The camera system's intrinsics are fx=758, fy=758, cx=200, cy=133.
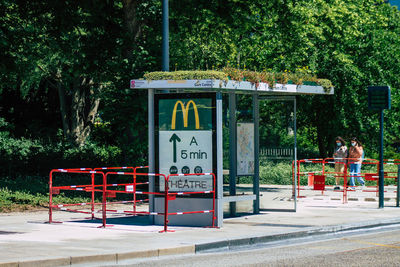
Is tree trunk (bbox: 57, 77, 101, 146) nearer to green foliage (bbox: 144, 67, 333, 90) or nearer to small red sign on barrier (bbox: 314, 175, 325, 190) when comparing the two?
small red sign on barrier (bbox: 314, 175, 325, 190)

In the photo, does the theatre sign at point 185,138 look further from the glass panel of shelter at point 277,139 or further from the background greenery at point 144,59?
the background greenery at point 144,59

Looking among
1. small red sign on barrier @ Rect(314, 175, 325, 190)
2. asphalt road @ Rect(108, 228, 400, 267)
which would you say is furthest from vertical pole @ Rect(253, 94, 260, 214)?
small red sign on barrier @ Rect(314, 175, 325, 190)

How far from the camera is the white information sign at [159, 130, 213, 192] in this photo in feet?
49.6

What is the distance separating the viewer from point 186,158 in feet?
50.3

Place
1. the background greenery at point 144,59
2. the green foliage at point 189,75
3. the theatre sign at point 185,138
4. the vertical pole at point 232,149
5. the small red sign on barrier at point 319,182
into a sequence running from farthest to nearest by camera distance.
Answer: the background greenery at point 144,59
the small red sign on barrier at point 319,182
the vertical pole at point 232,149
the theatre sign at point 185,138
the green foliage at point 189,75

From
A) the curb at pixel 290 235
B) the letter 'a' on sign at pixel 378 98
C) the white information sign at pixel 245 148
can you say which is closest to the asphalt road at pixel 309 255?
the curb at pixel 290 235

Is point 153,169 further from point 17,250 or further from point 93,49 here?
point 93,49

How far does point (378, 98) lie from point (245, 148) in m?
4.19

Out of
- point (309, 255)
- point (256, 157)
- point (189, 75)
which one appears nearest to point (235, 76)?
point (189, 75)

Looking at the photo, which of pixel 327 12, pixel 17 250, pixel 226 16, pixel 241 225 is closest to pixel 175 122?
pixel 241 225

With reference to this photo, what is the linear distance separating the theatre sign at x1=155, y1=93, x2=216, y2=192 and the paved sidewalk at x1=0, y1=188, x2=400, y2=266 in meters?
0.98

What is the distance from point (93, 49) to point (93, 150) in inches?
260

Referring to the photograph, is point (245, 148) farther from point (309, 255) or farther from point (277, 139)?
point (309, 255)

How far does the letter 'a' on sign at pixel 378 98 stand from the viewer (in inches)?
754
